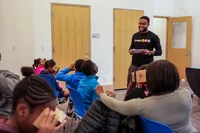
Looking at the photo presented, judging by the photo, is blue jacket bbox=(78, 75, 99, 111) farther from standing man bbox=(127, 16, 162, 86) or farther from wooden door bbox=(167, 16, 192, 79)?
wooden door bbox=(167, 16, 192, 79)

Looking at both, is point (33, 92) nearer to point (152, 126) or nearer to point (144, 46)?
point (152, 126)

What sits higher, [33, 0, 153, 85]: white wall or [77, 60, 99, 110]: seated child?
[33, 0, 153, 85]: white wall

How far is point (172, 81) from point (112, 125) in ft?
1.53

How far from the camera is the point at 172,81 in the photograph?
1617mm

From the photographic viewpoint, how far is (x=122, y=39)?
6.20m

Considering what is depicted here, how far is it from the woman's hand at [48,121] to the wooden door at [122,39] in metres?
5.21

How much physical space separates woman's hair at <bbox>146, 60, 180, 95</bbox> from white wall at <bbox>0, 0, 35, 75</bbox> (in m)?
3.89

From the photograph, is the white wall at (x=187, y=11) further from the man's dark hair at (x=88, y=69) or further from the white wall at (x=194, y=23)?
the man's dark hair at (x=88, y=69)

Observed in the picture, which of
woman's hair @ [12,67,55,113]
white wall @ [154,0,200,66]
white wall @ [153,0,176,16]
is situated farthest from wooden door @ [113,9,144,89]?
woman's hair @ [12,67,55,113]

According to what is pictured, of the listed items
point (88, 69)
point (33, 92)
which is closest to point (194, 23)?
point (88, 69)

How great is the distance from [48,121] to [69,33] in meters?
4.67

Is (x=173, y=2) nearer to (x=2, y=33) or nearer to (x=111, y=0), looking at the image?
(x=111, y=0)

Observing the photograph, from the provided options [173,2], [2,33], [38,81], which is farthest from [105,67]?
[38,81]

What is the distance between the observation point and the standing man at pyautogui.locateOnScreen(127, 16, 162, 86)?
3.88 metres
